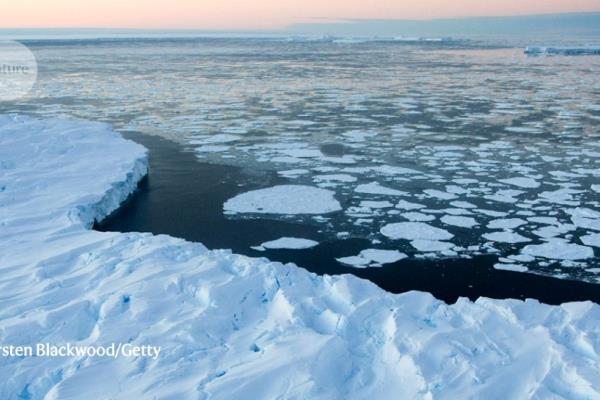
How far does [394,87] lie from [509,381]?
54.8ft

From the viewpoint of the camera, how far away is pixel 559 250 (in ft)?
17.9

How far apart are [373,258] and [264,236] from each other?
1239 mm

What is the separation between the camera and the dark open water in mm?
4816

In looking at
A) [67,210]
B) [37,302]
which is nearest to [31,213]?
[67,210]

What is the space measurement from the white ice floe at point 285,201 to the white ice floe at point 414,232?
86cm

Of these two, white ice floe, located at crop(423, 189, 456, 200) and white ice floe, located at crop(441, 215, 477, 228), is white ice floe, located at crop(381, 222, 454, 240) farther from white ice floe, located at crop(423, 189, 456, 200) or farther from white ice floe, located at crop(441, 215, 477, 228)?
white ice floe, located at crop(423, 189, 456, 200)

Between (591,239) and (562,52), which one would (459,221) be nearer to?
(591,239)

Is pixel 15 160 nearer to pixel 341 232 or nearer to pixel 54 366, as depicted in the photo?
pixel 341 232

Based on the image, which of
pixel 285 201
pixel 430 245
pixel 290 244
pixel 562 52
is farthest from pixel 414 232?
pixel 562 52

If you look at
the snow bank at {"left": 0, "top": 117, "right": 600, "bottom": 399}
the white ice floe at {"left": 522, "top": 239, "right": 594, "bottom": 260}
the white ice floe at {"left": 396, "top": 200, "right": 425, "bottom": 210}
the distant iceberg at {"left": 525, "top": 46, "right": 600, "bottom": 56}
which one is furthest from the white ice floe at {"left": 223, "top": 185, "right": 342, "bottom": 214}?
the distant iceberg at {"left": 525, "top": 46, "right": 600, "bottom": 56}

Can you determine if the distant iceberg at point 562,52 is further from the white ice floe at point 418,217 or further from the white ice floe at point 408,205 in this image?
the white ice floe at point 418,217

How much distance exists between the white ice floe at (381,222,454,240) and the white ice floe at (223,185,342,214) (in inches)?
34.0

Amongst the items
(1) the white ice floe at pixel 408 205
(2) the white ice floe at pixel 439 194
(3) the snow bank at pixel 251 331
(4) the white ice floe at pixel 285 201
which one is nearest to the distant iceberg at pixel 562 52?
(2) the white ice floe at pixel 439 194

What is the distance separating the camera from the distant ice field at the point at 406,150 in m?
5.91
